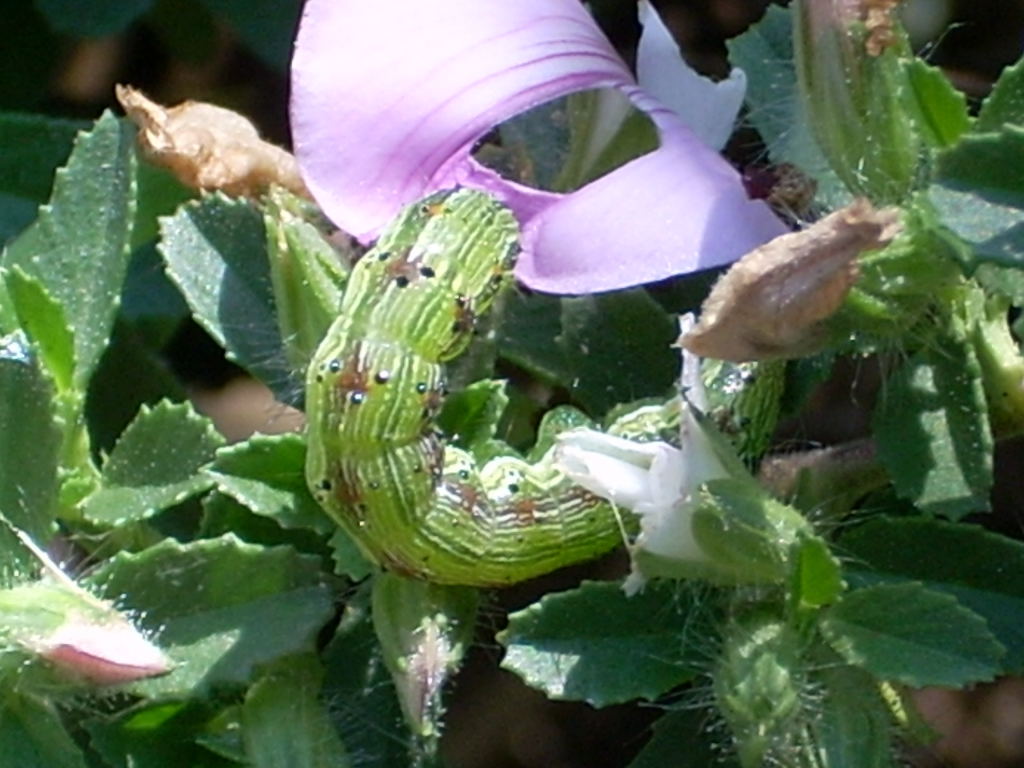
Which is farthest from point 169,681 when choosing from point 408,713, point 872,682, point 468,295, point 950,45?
point 950,45

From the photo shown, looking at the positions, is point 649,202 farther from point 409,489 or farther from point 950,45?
point 950,45

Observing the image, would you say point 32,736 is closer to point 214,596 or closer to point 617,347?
point 214,596

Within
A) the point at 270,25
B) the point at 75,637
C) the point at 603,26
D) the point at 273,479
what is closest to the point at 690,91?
the point at 273,479

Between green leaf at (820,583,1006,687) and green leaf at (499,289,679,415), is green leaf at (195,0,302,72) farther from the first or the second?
green leaf at (820,583,1006,687)

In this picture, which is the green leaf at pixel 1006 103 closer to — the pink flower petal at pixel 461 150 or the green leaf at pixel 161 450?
the pink flower petal at pixel 461 150

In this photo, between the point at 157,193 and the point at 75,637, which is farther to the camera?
the point at 157,193

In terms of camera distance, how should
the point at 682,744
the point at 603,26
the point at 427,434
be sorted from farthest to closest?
the point at 603,26 < the point at 682,744 < the point at 427,434
